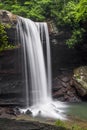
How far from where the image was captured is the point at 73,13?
76.0ft

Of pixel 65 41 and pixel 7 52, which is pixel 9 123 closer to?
pixel 7 52

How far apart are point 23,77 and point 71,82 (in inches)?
148

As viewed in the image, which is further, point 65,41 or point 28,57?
point 65,41

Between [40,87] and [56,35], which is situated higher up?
[56,35]

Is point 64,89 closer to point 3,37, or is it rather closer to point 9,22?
point 3,37

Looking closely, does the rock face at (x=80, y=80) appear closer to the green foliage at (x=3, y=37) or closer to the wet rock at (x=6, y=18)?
the green foliage at (x=3, y=37)

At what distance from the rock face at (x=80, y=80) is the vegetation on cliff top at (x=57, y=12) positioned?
6.57 feet

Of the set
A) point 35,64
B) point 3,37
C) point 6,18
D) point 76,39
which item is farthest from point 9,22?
point 76,39

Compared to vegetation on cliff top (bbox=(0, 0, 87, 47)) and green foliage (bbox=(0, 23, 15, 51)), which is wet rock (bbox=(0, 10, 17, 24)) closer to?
green foliage (bbox=(0, 23, 15, 51))

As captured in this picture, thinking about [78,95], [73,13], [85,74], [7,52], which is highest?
[73,13]

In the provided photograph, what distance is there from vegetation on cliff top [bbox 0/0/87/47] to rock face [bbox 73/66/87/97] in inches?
78.8

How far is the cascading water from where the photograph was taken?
21.3 metres

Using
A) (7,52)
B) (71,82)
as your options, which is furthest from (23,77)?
(71,82)

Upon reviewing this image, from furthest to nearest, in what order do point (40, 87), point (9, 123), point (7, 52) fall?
point (40, 87), point (7, 52), point (9, 123)
